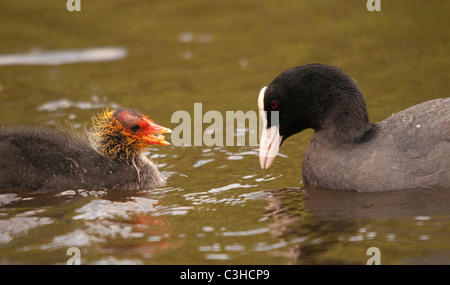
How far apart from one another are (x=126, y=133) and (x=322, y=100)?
2209 mm

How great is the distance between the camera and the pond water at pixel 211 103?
6082 millimetres

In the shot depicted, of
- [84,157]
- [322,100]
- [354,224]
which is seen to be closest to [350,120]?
[322,100]

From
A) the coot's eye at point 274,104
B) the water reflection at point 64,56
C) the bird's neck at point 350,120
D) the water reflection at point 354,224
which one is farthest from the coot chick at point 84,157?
the water reflection at point 64,56

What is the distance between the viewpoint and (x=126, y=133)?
8.09 meters

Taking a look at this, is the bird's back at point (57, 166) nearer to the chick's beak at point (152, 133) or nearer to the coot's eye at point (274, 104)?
the chick's beak at point (152, 133)

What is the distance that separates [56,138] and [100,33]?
6.19 meters

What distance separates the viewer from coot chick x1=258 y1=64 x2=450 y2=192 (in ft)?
22.8

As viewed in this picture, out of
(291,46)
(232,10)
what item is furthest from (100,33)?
(291,46)

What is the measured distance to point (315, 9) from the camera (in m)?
14.1

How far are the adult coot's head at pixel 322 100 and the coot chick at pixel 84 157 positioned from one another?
1.37 meters

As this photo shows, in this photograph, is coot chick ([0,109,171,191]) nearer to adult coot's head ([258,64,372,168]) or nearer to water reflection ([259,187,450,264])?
adult coot's head ([258,64,372,168])

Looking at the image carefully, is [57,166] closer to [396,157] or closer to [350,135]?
[350,135]

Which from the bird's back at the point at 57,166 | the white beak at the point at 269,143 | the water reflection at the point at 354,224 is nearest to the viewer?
the water reflection at the point at 354,224

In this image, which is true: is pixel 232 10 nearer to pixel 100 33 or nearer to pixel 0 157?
pixel 100 33
